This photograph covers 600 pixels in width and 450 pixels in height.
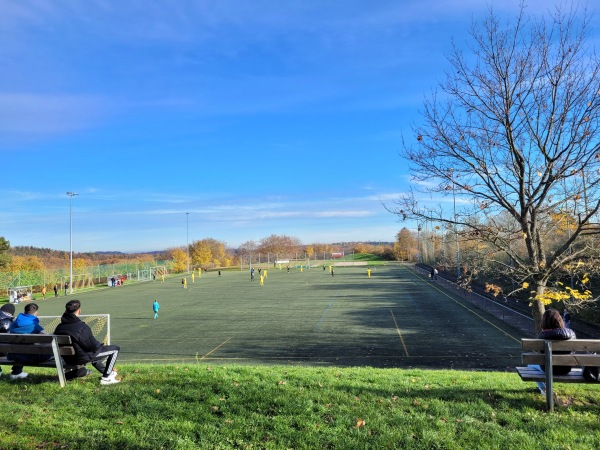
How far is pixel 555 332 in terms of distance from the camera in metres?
5.36

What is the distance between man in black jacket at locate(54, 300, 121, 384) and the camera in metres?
6.14

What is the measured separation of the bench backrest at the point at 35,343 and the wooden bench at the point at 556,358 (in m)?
6.02

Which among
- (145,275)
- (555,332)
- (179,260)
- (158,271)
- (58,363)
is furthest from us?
(179,260)

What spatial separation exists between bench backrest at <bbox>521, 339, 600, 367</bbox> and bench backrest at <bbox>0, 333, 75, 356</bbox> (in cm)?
608

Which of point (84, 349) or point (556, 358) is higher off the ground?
point (84, 349)

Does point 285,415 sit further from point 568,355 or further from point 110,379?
point 568,355

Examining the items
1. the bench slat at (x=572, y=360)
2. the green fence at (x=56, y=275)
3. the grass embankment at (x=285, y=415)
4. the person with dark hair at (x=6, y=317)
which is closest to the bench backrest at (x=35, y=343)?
the grass embankment at (x=285, y=415)

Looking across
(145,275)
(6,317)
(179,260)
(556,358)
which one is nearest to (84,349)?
(6,317)

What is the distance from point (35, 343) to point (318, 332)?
55.3ft

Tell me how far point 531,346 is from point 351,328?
18159 mm

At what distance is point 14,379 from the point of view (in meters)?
6.45

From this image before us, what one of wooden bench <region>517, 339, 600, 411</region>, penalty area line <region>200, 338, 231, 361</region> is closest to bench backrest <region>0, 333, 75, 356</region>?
wooden bench <region>517, 339, 600, 411</region>

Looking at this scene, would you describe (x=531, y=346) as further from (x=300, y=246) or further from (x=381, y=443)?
(x=300, y=246)

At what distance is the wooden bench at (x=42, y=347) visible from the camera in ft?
19.7
